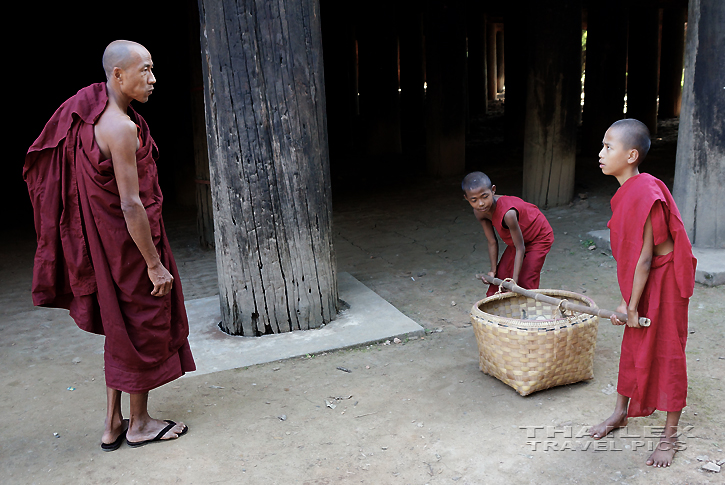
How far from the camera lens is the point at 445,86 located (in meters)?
9.02

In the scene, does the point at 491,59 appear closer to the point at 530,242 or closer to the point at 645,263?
the point at 530,242

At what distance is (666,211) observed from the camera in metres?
2.46

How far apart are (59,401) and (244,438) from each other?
1.14 m

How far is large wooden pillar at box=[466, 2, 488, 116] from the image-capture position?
49.6 feet

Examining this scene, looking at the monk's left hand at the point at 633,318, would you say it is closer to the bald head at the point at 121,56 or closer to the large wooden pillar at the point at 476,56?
the bald head at the point at 121,56

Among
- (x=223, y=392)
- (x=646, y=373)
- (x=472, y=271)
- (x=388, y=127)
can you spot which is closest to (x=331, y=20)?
(x=388, y=127)

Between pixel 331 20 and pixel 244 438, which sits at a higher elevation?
pixel 331 20

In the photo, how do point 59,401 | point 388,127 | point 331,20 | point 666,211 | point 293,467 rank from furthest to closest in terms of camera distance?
point 331,20, point 388,127, point 59,401, point 293,467, point 666,211

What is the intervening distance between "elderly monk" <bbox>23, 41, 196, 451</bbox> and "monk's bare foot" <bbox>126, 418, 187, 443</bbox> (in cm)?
9

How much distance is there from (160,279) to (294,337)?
58.6 inches

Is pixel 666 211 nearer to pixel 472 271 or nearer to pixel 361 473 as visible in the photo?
pixel 361 473

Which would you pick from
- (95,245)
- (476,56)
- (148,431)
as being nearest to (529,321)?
(148,431)

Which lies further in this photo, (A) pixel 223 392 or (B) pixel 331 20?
(B) pixel 331 20

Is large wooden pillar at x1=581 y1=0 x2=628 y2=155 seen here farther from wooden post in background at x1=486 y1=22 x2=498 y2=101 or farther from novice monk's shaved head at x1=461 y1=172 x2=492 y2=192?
wooden post in background at x1=486 y1=22 x2=498 y2=101
